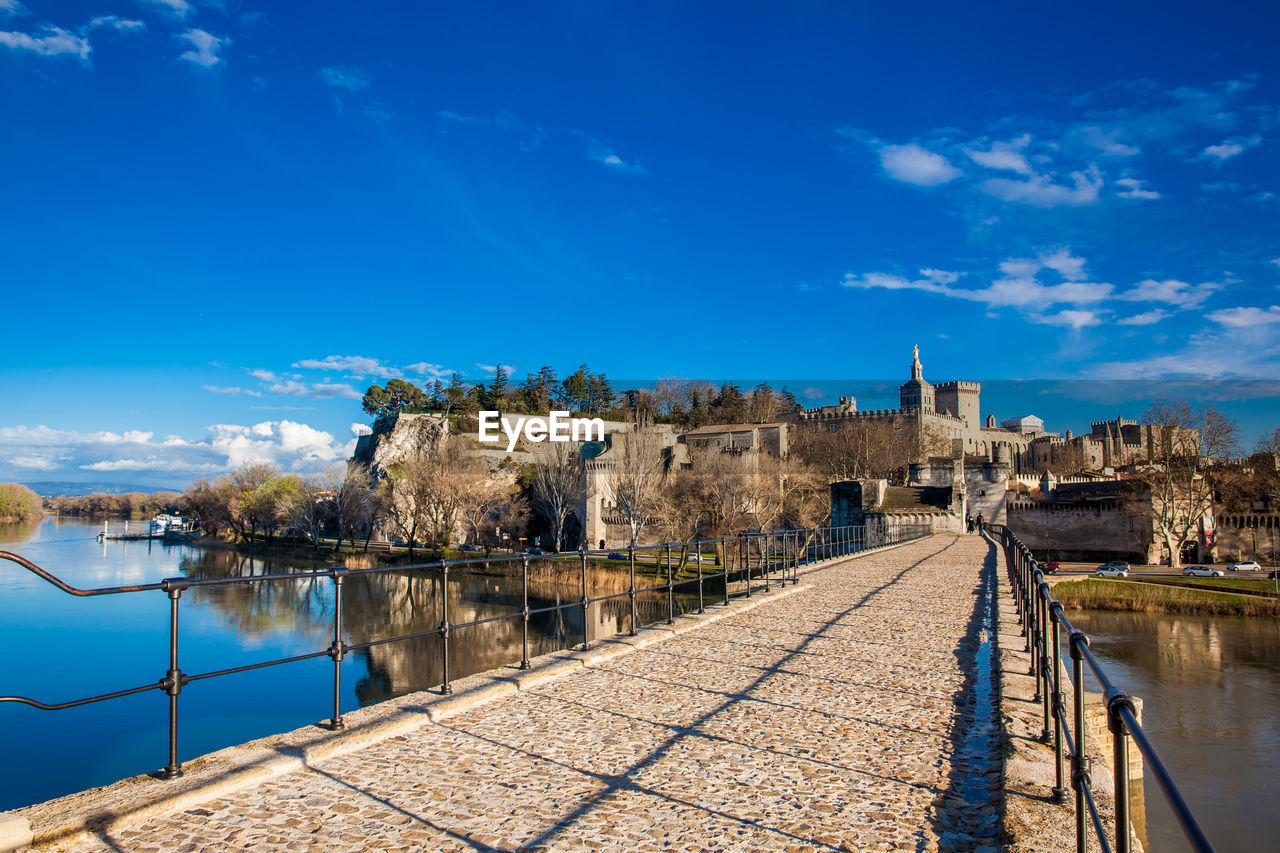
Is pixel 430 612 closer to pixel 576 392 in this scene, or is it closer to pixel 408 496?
pixel 408 496

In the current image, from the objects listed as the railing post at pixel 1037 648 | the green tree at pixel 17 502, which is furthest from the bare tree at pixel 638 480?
the green tree at pixel 17 502

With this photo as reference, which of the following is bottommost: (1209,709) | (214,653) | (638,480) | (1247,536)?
(1209,709)

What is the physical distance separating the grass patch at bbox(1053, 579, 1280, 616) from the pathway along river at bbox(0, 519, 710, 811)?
59.9 feet

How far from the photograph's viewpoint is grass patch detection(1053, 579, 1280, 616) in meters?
31.5

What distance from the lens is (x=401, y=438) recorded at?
2484 inches

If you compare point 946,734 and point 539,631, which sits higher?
point 946,734

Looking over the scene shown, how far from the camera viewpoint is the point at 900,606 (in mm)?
10914

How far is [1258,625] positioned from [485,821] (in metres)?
36.9

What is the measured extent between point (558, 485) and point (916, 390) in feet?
181

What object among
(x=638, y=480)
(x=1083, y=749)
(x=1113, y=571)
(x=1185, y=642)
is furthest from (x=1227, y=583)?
(x=1083, y=749)

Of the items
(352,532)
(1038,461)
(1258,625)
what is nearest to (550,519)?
(352,532)

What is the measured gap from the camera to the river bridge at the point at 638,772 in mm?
3287

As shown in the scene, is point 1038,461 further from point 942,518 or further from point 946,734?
point 946,734

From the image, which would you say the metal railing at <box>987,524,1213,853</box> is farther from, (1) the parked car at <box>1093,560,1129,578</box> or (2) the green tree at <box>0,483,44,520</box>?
(2) the green tree at <box>0,483,44,520</box>
